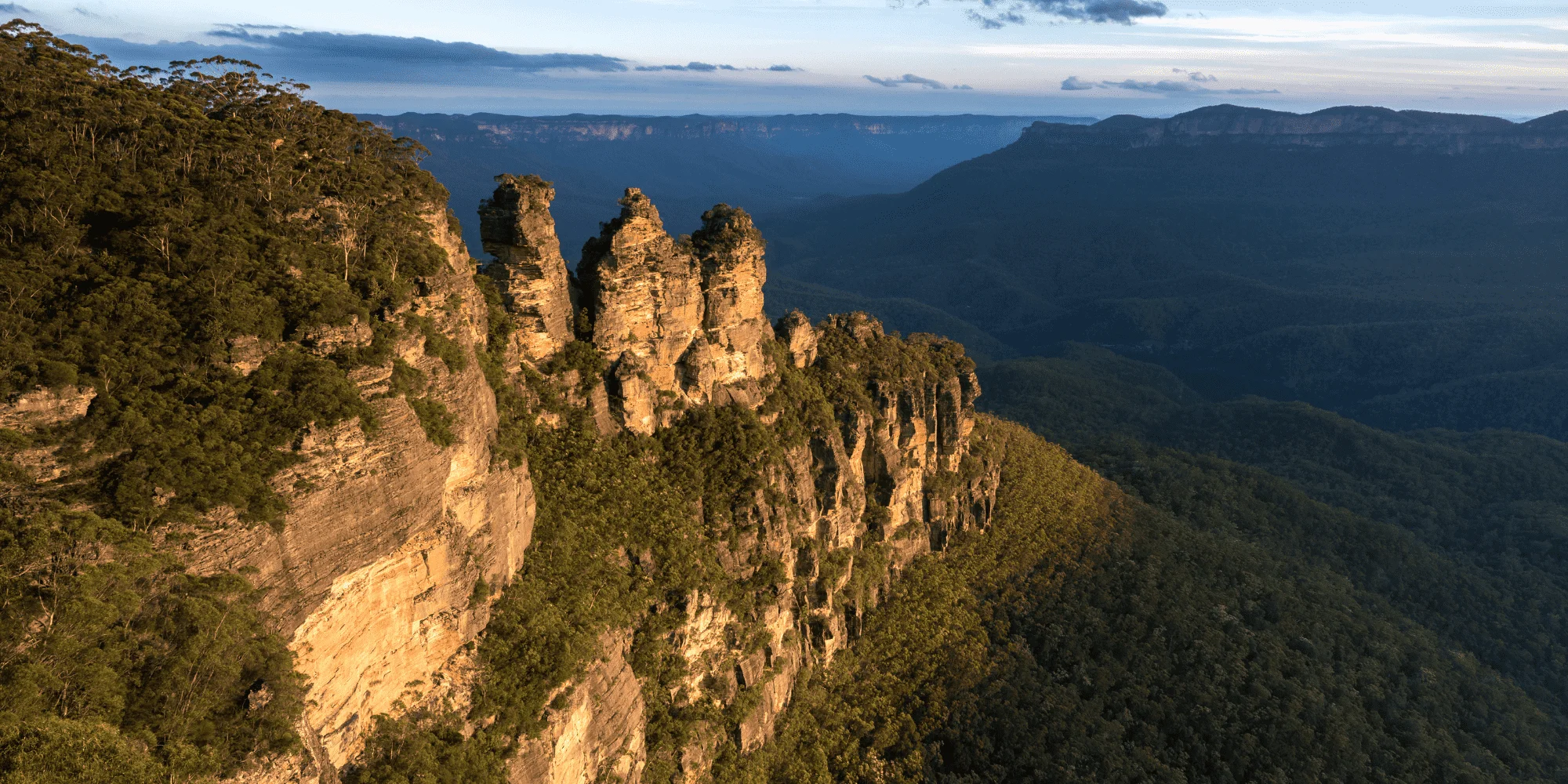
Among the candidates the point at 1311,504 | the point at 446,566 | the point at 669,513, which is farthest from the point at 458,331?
the point at 1311,504

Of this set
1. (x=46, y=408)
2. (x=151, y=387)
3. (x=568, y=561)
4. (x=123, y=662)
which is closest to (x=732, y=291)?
(x=568, y=561)

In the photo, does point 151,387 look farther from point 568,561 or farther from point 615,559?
point 615,559

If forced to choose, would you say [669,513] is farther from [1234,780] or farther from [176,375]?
[1234,780]

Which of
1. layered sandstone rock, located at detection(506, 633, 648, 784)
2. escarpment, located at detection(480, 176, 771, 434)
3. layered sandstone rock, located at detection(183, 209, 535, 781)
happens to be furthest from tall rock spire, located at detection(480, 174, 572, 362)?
layered sandstone rock, located at detection(506, 633, 648, 784)

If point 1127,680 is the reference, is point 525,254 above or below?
above

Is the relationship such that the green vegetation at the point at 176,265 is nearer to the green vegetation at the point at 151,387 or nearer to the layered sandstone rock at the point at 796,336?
the green vegetation at the point at 151,387

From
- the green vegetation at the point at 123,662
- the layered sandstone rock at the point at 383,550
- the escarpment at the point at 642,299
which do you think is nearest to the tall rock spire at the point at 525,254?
the escarpment at the point at 642,299

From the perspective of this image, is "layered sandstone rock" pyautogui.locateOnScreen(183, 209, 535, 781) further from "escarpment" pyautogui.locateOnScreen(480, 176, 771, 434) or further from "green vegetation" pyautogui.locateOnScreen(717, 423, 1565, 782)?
"green vegetation" pyautogui.locateOnScreen(717, 423, 1565, 782)
